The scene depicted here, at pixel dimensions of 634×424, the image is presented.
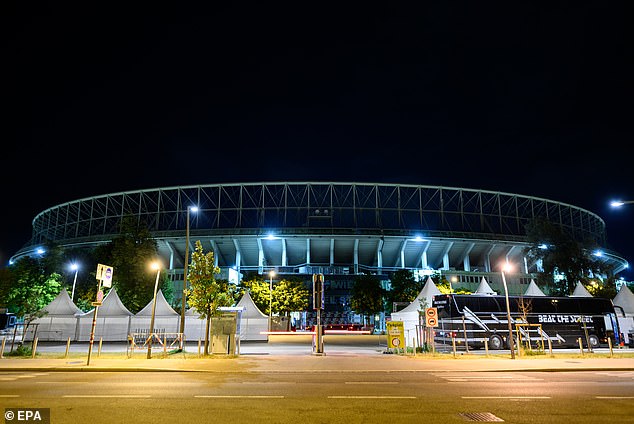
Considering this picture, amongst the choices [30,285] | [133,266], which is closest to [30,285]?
[30,285]

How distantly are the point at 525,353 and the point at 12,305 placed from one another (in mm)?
56796

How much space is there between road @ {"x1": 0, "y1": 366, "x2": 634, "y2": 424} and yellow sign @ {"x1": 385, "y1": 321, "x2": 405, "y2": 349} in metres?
8.86

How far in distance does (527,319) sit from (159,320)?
2750cm

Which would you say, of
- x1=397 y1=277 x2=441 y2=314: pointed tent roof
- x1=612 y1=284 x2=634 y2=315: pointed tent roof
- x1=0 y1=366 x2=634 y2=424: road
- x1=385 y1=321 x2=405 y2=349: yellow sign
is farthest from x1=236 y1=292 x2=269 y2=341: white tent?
x1=612 y1=284 x2=634 y2=315: pointed tent roof

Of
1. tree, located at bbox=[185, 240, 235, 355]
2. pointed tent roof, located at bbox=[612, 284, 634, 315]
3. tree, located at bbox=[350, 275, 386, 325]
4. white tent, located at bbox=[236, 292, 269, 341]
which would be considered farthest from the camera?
tree, located at bbox=[350, 275, 386, 325]

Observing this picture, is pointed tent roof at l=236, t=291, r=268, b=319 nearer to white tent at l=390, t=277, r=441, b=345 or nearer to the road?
white tent at l=390, t=277, r=441, b=345

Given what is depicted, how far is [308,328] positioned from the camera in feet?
241

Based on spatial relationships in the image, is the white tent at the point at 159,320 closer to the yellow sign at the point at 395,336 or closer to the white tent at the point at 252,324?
the white tent at the point at 252,324

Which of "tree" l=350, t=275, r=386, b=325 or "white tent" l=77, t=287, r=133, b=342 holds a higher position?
"tree" l=350, t=275, r=386, b=325

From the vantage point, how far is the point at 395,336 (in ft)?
81.1

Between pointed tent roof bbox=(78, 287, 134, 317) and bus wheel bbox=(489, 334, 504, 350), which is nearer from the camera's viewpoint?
bus wheel bbox=(489, 334, 504, 350)

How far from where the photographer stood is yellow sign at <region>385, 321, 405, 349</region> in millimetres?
24609

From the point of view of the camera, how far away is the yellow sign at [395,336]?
24.6m

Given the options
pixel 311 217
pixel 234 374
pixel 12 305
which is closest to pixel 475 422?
pixel 234 374
